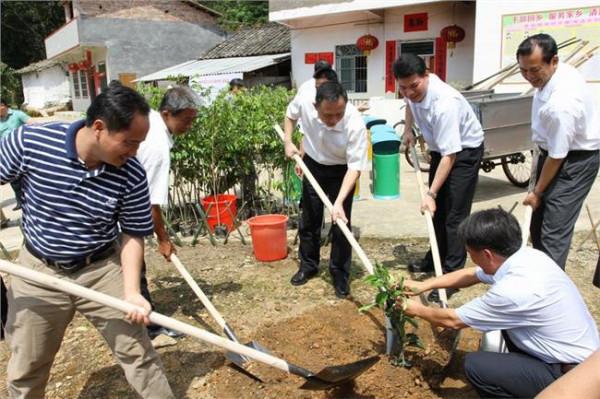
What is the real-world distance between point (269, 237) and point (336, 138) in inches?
54.3

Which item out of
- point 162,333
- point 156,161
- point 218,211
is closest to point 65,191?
point 156,161

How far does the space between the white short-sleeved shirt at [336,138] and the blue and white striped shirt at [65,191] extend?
1822 millimetres

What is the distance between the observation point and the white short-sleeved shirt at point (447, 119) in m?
3.52

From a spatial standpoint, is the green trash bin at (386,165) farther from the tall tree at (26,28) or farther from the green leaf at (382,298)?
the tall tree at (26,28)

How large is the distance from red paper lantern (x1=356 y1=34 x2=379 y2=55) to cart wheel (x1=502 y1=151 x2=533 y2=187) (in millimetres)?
6115

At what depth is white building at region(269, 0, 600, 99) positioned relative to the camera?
8930 mm

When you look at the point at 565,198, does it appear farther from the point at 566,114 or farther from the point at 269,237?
the point at 269,237

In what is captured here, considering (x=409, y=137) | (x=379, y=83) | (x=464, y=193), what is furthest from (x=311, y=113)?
(x=379, y=83)

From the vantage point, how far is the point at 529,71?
3.11 metres

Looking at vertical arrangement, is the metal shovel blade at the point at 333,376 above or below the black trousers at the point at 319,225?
below

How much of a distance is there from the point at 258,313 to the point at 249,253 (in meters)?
1.34

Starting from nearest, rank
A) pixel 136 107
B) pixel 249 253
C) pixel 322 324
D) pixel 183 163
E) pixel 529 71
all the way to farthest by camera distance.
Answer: pixel 136 107 → pixel 529 71 → pixel 322 324 → pixel 249 253 → pixel 183 163

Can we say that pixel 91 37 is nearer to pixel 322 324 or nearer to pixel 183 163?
pixel 183 163

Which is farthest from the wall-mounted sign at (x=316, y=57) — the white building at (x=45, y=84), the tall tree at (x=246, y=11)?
the white building at (x=45, y=84)
